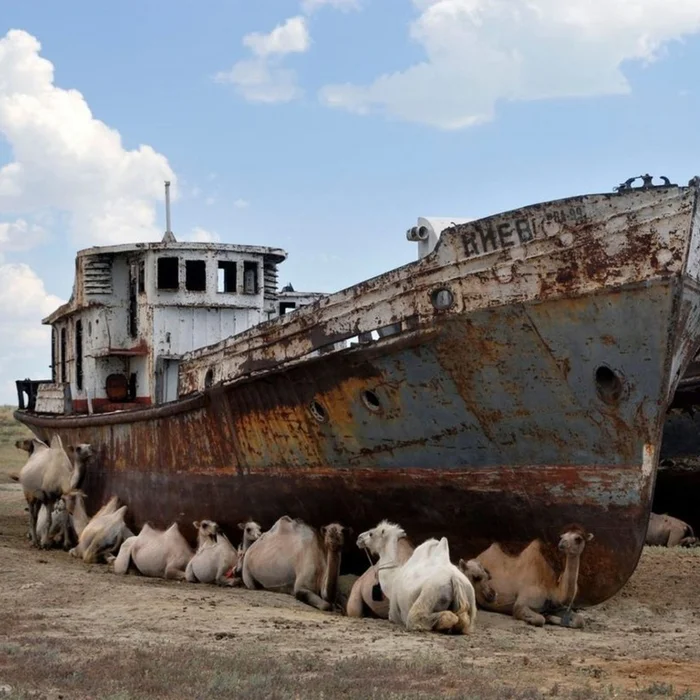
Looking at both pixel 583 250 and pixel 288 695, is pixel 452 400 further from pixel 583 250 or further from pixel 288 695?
pixel 288 695

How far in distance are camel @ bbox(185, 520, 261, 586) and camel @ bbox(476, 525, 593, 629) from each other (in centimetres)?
273

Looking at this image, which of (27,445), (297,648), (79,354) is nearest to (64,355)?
(79,354)

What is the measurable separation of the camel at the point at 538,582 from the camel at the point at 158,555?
3.66 m

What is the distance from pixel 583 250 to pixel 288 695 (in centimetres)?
447

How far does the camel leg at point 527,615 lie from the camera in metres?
8.47

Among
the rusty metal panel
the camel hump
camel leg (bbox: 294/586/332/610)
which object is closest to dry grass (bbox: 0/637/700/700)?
camel leg (bbox: 294/586/332/610)

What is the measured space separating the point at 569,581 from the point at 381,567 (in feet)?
4.50

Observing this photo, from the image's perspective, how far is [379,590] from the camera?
885 cm

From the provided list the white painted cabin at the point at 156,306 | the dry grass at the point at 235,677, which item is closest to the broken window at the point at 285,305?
the white painted cabin at the point at 156,306

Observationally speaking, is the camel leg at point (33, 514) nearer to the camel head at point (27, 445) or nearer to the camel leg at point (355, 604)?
the camel head at point (27, 445)

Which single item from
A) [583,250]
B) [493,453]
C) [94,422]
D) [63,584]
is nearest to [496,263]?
[583,250]

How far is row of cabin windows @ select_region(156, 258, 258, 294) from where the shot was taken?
619 inches

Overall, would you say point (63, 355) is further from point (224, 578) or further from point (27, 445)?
point (224, 578)

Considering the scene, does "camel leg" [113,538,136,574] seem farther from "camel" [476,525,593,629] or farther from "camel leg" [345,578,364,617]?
"camel" [476,525,593,629]
